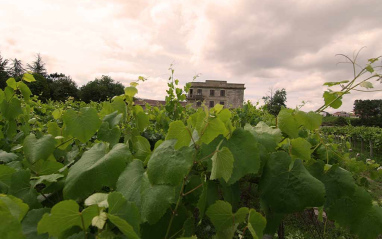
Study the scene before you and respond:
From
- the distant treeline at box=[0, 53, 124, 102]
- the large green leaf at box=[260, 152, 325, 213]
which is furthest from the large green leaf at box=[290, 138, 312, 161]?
the distant treeline at box=[0, 53, 124, 102]

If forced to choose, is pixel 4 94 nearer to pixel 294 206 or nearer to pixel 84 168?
pixel 84 168

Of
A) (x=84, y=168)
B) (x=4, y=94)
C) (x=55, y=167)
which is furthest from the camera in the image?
(x=4, y=94)

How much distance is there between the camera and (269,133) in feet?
2.93

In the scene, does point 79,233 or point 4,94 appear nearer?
point 79,233

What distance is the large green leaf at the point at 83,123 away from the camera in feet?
3.04

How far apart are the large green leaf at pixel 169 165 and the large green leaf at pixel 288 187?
0.32m

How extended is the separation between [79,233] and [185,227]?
30cm

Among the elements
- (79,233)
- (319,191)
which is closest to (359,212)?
(319,191)

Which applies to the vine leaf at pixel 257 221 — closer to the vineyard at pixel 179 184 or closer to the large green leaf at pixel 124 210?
the vineyard at pixel 179 184

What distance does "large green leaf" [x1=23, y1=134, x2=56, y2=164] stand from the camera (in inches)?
34.7

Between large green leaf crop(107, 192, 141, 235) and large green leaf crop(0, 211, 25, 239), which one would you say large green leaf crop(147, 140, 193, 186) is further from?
large green leaf crop(0, 211, 25, 239)

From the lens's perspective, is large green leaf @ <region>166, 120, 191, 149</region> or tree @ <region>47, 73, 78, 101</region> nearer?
large green leaf @ <region>166, 120, 191, 149</region>

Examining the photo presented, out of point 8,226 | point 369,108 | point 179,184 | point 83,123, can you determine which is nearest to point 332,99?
point 179,184

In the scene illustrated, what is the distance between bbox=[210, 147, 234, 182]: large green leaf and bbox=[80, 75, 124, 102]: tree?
5026 centimetres
